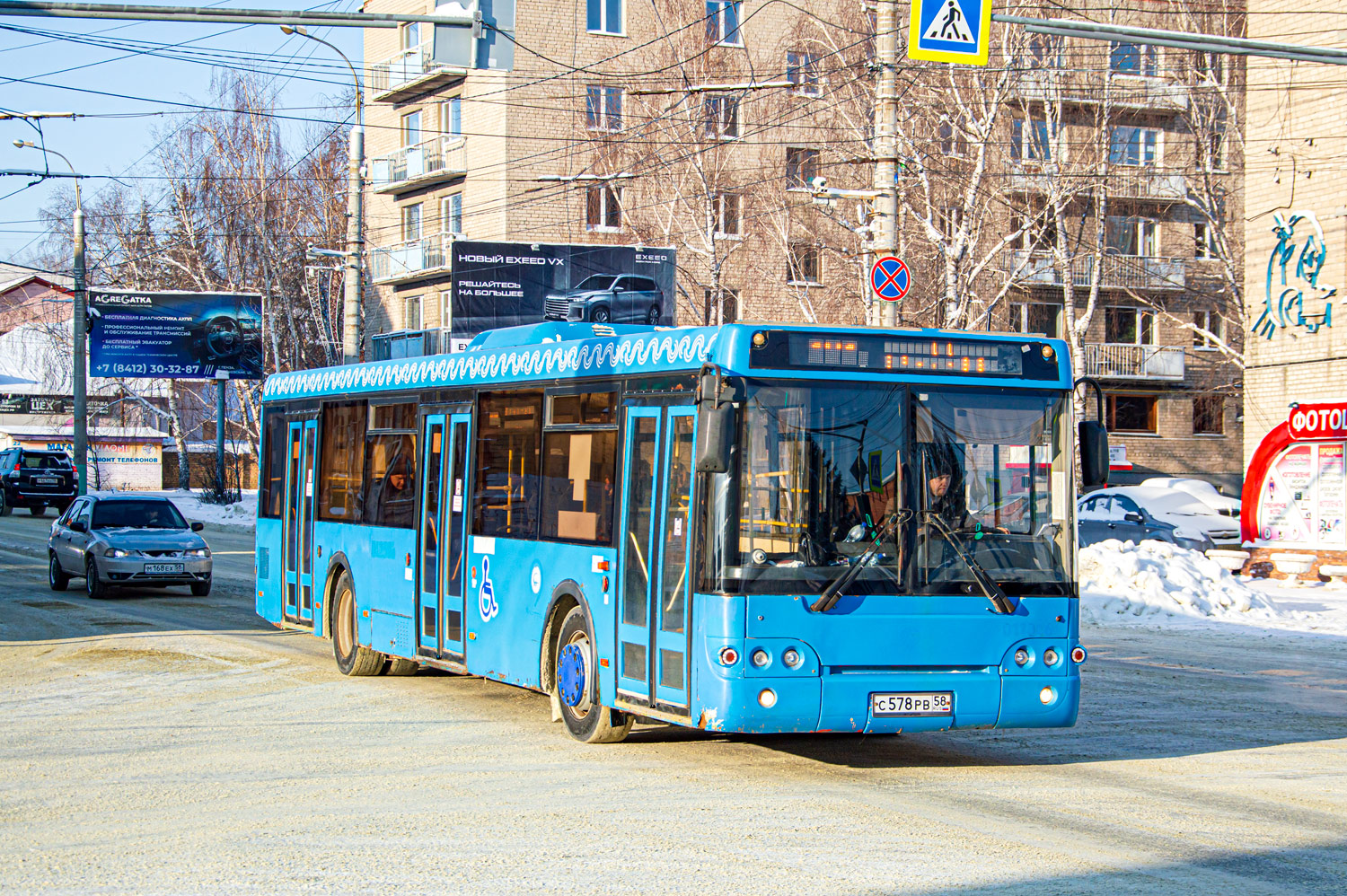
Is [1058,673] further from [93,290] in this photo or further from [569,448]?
[93,290]

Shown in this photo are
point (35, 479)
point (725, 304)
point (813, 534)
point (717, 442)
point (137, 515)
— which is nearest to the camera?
point (717, 442)

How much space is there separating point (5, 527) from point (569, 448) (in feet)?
127

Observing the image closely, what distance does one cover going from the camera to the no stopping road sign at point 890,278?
1730 centimetres

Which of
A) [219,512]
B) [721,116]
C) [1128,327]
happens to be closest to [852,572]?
[721,116]

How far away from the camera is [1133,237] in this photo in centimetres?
5525

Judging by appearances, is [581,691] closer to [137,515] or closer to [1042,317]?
[137,515]

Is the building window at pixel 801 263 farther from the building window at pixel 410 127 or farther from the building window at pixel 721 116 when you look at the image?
the building window at pixel 410 127

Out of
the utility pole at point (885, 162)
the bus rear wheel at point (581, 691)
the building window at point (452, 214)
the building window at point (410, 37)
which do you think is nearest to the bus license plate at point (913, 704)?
the bus rear wheel at point (581, 691)

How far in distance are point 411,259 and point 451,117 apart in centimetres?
525

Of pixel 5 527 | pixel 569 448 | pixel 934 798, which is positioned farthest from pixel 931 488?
pixel 5 527

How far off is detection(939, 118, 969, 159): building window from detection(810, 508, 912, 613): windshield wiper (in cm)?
2704

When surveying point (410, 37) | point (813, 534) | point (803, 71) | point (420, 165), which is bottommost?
point (813, 534)

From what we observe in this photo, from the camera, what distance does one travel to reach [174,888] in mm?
6371

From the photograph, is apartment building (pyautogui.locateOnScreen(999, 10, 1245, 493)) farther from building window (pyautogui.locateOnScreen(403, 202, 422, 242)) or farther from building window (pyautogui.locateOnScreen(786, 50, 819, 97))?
building window (pyautogui.locateOnScreen(403, 202, 422, 242))
